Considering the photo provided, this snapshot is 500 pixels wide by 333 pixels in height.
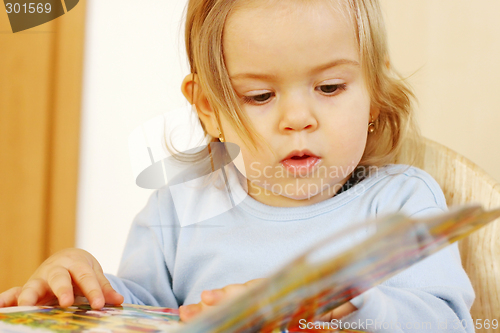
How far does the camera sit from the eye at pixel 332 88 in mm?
490

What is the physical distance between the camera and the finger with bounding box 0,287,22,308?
0.42m

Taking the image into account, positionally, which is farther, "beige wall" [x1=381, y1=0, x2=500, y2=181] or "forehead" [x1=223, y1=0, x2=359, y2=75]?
"beige wall" [x1=381, y1=0, x2=500, y2=181]

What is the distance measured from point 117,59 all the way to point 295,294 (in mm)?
881

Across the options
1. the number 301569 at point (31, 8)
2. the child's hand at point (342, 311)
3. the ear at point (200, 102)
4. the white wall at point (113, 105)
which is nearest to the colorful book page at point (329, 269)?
the child's hand at point (342, 311)

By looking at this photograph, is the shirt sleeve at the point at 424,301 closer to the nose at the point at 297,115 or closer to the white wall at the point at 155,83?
the nose at the point at 297,115

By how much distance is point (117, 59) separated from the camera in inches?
37.4

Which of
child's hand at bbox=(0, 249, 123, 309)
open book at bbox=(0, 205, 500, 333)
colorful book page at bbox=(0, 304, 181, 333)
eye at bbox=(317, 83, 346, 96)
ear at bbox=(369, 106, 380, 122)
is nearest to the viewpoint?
open book at bbox=(0, 205, 500, 333)

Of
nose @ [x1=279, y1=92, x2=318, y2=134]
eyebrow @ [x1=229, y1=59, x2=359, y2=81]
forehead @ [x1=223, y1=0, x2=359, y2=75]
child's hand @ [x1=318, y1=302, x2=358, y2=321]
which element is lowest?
child's hand @ [x1=318, y1=302, x2=358, y2=321]

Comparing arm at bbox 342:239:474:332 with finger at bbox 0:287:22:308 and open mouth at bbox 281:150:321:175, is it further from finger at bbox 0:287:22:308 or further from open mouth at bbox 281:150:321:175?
finger at bbox 0:287:22:308

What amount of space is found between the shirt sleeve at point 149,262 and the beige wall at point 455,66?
1.90 feet

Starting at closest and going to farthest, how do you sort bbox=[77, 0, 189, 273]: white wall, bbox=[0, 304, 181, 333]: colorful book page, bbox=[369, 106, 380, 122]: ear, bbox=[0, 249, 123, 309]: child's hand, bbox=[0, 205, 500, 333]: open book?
bbox=[0, 205, 500, 333]: open book, bbox=[0, 304, 181, 333]: colorful book page, bbox=[0, 249, 123, 309]: child's hand, bbox=[369, 106, 380, 122]: ear, bbox=[77, 0, 189, 273]: white wall

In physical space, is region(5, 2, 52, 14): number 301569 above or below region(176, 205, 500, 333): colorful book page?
above

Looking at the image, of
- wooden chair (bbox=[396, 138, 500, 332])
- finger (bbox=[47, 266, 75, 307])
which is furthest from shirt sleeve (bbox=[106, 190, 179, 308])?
wooden chair (bbox=[396, 138, 500, 332])

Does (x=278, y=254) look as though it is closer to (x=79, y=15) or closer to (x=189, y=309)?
(x=189, y=309)
